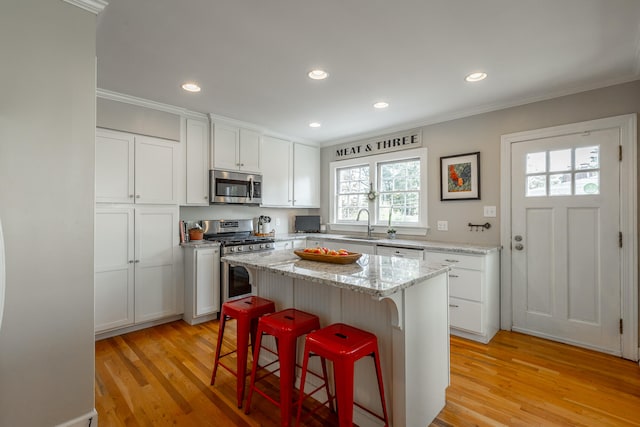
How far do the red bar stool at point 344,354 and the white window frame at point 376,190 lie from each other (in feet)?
8.46

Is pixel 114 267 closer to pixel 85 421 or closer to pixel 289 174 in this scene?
pixel 85 421

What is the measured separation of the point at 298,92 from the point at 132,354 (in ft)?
9.51

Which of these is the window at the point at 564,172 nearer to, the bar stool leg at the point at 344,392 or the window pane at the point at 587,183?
the window pane at the point at 587,183

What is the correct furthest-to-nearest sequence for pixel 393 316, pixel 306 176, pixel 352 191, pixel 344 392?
pixel 306 176, pixel 352 191, pixel 393 316, pixel 344 392

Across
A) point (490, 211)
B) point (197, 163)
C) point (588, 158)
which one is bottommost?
point (490, 211)

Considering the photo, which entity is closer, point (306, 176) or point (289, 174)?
point (289, 174)

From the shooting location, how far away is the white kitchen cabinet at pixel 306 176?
4867 mm

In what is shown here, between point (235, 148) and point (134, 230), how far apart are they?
5.17 ft

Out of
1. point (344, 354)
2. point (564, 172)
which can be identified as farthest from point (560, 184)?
point (344, 354)

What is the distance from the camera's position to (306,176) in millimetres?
5031

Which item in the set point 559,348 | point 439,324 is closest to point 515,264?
point 559,348

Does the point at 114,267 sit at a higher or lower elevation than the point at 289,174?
lower

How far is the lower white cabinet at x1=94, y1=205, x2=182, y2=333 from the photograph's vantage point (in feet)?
9.78

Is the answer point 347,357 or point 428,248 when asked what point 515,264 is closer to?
point 428,248
